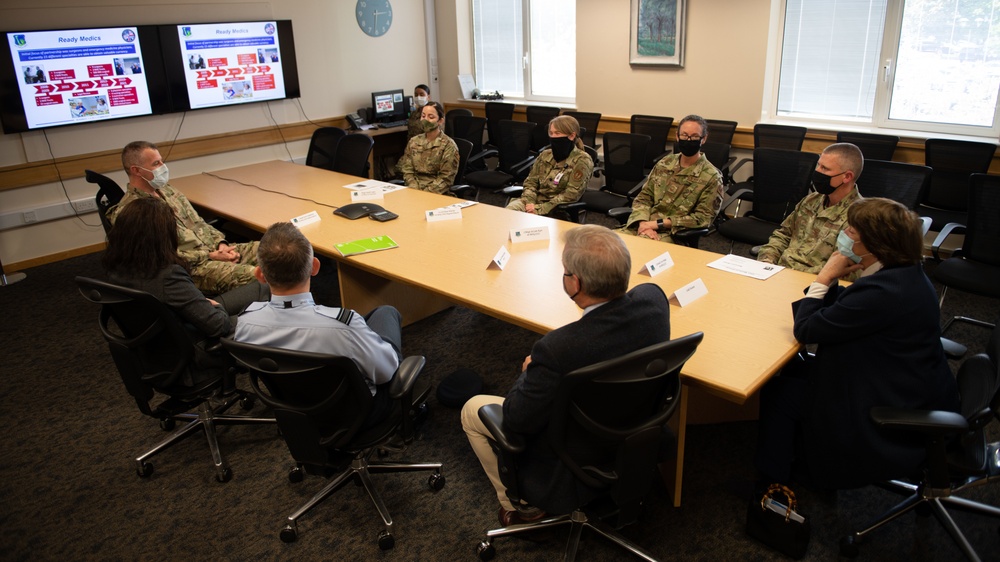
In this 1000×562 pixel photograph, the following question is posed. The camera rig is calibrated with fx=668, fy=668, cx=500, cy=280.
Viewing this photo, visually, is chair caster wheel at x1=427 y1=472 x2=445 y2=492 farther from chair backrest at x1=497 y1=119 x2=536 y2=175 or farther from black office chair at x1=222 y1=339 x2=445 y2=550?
chair backrest at x1=497 y1=119 x2=536 y2=175

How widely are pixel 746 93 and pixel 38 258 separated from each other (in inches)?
243

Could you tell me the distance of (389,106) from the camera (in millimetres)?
7582

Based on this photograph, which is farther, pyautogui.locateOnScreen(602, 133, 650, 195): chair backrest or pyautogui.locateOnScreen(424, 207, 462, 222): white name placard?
pyautogui.locateOnScreen(602, 133, 650, 195): chair backrest

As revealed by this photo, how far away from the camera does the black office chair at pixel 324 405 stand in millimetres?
2010

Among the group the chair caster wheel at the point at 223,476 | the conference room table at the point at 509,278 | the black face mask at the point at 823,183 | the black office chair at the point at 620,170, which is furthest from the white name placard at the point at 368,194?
the black face mask at the point at 823,183

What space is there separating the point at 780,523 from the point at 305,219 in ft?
9.67

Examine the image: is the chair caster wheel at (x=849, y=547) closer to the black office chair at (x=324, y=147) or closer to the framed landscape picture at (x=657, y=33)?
the black office chair at (x=324, y=147)

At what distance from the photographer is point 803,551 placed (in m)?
2.25

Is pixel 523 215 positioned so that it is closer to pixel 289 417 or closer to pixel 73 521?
pixel 289 417

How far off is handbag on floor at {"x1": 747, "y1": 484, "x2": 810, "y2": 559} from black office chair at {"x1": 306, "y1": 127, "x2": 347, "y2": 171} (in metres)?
4.39

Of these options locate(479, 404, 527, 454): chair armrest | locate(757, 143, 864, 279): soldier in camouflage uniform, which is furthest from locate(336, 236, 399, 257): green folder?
locate(757, 143, 864, 279): soldier in camouflage uniform

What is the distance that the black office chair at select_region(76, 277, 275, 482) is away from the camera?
2479mm

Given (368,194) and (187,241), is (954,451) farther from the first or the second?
(187,241)

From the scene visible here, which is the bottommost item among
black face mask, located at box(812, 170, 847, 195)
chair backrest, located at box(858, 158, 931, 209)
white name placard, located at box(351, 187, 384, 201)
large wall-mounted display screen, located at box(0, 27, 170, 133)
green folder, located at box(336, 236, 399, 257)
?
green folder, located at box(336, 236, 399, 257)
